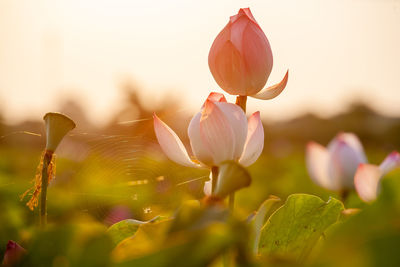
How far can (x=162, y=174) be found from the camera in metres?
1.14

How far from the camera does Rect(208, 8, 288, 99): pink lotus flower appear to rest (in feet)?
2.16

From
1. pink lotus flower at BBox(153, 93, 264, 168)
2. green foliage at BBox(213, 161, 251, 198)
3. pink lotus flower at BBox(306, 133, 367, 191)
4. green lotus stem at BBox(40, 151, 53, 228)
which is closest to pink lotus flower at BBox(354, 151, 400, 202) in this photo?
pink lotus flower at BBox(153, 93, 264, 168)

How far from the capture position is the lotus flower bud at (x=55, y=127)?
1.80 feet

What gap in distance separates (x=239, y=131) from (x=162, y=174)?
1.93 feet

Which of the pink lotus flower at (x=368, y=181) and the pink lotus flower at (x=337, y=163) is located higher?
the pink lotus flower at (x=368, y=181)

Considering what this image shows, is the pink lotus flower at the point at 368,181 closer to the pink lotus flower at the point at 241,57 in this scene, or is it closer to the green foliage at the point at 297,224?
the green foliage at the point at 297,224

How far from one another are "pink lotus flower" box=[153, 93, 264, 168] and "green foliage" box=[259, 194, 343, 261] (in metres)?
0.10

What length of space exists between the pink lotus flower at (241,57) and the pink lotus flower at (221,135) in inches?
1.9

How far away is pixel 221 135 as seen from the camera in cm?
57

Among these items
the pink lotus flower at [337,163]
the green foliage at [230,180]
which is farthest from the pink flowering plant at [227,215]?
the pink lotus flower at [337,163]

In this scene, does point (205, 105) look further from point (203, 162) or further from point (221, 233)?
point (221, 233)

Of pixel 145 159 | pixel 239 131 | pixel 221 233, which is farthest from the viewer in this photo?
pixel 145 159

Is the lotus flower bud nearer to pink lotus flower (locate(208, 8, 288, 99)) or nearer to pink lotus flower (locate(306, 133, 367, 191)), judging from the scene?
pink lotus flower (locate(208, 8, 288, 99))

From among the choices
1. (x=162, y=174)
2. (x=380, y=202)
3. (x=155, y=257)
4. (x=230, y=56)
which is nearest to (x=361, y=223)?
(x=380, y=202)
